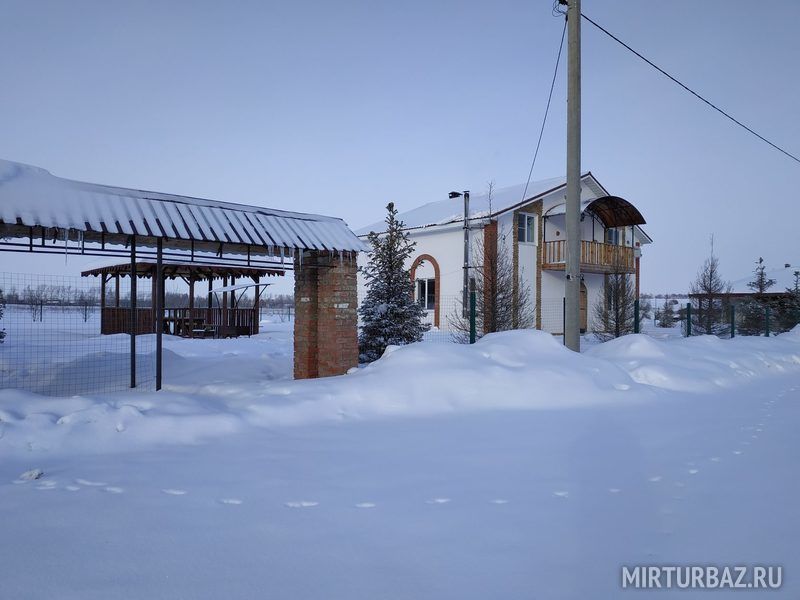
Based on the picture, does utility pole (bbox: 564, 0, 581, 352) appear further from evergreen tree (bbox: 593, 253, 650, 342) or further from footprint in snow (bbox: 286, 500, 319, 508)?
evergreen tree (bbox: 593, 253, 650, 342)

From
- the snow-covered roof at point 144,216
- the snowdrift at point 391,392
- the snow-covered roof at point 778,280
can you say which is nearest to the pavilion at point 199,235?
the snow-covered roof at point 144,216

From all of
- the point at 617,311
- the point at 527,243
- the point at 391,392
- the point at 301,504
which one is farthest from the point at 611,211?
the point at 301,504

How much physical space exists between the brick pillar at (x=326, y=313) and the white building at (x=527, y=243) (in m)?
10.6

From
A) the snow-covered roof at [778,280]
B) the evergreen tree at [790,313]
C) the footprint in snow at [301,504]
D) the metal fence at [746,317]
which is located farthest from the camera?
the snow-covered roof at [778,280]

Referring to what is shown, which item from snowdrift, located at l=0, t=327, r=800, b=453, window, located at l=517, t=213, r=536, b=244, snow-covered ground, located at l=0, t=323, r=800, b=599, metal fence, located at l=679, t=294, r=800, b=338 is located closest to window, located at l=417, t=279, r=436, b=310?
window, located at l=517, t=213, r=536, b=244

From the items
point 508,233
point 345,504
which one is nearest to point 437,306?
point 508,233

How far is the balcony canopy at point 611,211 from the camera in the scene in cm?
2139

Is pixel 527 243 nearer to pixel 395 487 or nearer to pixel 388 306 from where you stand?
pixel 388 306

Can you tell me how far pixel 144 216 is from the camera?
23.4 feet

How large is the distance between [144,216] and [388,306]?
543cm

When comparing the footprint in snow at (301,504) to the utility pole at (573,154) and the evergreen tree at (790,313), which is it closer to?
the utility pole at (573,154)

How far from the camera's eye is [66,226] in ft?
20.1

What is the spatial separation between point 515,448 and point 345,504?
6.87 feet

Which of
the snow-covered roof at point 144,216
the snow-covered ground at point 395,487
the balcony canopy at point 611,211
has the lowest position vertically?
the snow-covered ground at point 395,487
